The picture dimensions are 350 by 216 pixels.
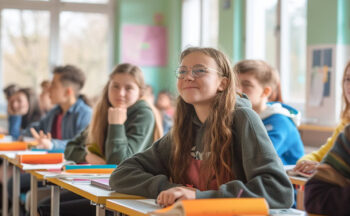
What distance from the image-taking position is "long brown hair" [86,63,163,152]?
301 cm

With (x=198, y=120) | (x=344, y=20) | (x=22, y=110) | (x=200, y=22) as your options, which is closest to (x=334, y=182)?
(x=198, y=120)

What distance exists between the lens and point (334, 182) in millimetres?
1429

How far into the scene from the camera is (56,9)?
8211mm

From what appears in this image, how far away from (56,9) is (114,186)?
672 cm

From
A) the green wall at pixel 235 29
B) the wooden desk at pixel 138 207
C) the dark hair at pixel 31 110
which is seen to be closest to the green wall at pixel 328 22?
the green wall at pixel 235 29

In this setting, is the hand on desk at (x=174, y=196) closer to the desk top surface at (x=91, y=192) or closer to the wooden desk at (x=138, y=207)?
the wooden desk at (x=138, y=207)

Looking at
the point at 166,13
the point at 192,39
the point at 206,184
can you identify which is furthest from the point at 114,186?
the point at 166,13

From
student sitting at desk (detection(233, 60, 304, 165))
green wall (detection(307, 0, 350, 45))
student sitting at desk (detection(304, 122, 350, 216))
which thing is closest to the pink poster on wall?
green wall (detection(307, 0, 350, 45))

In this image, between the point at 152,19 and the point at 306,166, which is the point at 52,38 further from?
the point at 306,166

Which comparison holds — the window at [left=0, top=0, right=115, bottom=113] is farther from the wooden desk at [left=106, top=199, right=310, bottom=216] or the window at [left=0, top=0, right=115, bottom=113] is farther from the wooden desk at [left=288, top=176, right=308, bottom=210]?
the wooden desk at [left=106, top=199, right=310, bottom=216]

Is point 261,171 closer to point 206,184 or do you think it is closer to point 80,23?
point 206,184

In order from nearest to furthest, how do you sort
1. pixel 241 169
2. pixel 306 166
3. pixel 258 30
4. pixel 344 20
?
pixel 241 169, pixel 306 166, pixel 344 20, pixel 258 30

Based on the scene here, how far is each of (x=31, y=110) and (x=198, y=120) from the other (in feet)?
12.4

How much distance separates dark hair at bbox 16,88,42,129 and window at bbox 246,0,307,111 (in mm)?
2372
